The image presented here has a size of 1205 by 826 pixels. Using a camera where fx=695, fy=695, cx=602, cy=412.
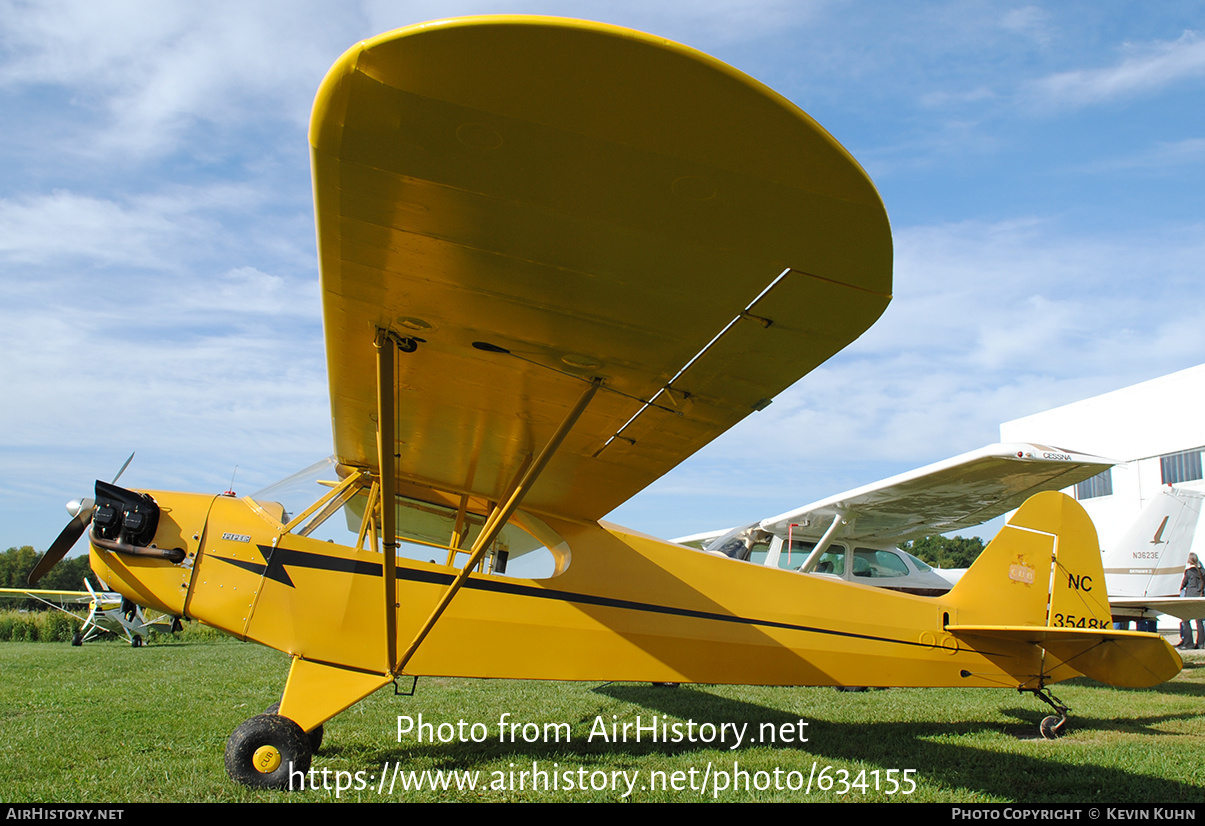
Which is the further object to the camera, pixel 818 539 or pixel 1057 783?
pixel 818 539

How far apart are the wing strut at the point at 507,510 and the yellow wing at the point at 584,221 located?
0.13 meters

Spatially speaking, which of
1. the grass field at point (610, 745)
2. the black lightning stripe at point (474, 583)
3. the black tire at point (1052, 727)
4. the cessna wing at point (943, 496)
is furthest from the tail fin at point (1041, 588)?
the black lightning stripe at point (474, 583)

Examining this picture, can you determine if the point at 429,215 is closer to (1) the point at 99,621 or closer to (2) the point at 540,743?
(2) the point at 540,743

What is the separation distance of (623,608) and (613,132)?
12.7 feet

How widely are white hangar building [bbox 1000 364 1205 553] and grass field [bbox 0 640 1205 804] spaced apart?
20.1m

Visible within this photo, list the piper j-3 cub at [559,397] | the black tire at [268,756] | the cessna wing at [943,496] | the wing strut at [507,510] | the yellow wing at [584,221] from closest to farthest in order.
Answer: the yellow wing at [584,221] < the piper j-3 cub at [559,397] < the wing strut at [507,510] < the black tire at [268,756] < the cessna wing at [943,496]

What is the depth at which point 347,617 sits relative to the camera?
4285 mm

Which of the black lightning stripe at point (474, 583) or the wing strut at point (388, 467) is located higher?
the wing strut at point (388, 467)

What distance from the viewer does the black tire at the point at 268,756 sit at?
3.76 metres

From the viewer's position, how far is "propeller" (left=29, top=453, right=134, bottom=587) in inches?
172

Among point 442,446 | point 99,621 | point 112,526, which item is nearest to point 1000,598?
point 442,446

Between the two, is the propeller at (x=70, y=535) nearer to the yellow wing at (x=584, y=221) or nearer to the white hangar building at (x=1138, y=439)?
the yellow wing at (x=584, y=221)

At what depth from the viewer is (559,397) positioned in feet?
11.4

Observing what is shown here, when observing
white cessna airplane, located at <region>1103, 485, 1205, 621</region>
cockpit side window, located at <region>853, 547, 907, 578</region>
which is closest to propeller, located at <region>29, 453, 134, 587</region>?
cockpit side window, located at <region>853, 547, 907, 578</region>
